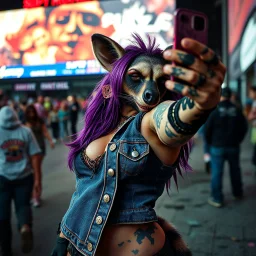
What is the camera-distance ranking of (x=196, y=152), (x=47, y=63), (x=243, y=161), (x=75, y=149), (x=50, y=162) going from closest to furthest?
(x=75, y=149) → (x=47, y=63) → (x=243, y=161) → (x=50, y=162) → (x=196, y=152)

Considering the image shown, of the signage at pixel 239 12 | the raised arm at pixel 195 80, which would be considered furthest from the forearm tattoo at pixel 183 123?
the signage at pixel 239 12

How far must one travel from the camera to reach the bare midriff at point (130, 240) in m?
1.33

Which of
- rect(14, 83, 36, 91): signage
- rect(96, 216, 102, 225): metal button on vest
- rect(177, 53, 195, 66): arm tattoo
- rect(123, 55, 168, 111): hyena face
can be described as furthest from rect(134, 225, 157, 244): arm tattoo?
rect(14, 83, 36, 91): signage

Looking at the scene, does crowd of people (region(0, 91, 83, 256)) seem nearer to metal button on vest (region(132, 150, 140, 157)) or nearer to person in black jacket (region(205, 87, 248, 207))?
metal button on vest (region(132, 150, 140, 157))

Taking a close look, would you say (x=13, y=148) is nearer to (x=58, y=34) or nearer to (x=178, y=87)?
(x=58, y=34)

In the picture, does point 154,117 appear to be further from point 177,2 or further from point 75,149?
point 177,2

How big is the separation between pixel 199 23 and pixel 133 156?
56 cm

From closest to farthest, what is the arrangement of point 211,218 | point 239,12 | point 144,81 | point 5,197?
point 144,81 < point 5,197 < point 211,218 < point 239,12

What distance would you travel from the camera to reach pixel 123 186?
1351 mm

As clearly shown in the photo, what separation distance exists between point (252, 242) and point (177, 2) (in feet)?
11.5

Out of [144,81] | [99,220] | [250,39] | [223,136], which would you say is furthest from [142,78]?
[250,39]

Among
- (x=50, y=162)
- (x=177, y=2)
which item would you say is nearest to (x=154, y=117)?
(x=177, y=2)

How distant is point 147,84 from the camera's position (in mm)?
1377

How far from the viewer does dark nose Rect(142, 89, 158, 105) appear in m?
1.31
